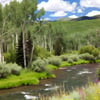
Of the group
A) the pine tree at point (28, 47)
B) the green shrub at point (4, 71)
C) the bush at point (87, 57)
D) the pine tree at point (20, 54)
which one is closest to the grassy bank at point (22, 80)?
the green shrub at point (4, 71)

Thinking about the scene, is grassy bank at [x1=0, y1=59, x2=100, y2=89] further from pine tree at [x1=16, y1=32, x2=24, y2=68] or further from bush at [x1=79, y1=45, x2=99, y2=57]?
bush at [x1=79, y1=45, x2=99, y2=57]

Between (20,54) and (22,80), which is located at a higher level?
(20,54)

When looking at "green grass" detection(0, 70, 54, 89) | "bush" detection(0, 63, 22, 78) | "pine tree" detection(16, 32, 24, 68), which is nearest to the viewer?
"green grass" detection(0, 70, 54, 89)

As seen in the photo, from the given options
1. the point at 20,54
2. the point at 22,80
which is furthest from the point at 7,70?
the point at 20,54

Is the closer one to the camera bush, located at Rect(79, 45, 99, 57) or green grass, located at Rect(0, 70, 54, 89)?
green grass, located at Rect(0, 70, 54, 89)

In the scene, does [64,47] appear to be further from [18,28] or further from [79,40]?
[18,28]

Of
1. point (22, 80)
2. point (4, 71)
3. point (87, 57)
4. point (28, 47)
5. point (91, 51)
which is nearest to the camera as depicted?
point (22, 80)

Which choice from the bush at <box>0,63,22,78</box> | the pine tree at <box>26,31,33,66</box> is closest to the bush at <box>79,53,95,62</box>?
the pine tree at <box>26,31,33,66</box>

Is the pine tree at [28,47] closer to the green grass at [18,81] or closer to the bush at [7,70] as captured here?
the green grass at [18,81]

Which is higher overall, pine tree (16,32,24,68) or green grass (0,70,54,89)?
pine tree (16,32,24,68)

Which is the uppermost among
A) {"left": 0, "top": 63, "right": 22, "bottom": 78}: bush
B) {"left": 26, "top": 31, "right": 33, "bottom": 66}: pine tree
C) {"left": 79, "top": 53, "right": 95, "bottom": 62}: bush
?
{"left": 26, "top": 31, "right": 33, "bottom": 66}: pine tree

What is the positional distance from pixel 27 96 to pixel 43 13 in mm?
30356

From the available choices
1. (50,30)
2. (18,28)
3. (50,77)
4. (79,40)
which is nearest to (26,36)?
(18,28)

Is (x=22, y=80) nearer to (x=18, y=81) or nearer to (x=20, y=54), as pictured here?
(x=18, y=81)
